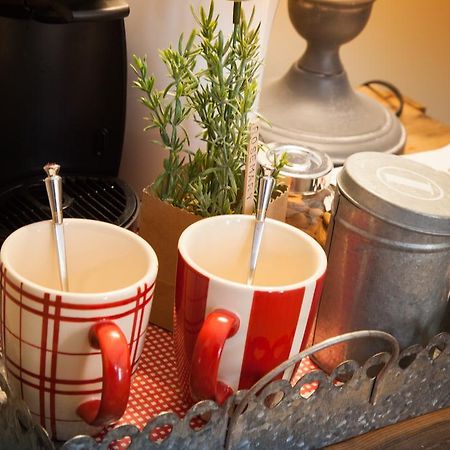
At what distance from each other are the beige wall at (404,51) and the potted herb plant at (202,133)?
2.26 feet

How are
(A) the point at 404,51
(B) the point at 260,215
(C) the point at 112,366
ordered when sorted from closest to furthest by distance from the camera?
1. (C) the point at 112,366
2. (B) the point at 260,215
3. (A) the point at 404,51

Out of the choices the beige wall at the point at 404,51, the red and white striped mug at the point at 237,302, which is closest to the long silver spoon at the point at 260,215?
the red and white striped mug at the point at 237,302

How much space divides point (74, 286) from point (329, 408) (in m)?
0.20

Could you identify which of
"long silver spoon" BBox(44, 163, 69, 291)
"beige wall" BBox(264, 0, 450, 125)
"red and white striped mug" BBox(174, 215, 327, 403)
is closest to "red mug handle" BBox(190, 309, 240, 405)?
"red and white striped mug" BBox(174, 215, 327, 403)

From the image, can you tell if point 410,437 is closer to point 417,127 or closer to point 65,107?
point 65,107

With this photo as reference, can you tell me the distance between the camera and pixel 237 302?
20.0 inches

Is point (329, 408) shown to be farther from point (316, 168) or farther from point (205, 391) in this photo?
point (316, 168)

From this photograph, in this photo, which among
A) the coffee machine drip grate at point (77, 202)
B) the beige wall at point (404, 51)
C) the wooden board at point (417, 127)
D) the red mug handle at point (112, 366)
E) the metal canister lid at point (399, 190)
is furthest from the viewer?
the beige wall at point (404, 51)

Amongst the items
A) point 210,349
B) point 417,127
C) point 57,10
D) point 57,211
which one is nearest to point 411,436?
point 210,349

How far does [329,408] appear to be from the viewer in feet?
1.86

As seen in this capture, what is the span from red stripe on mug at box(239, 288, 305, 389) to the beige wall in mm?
814

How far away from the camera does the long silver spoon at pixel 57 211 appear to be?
0.52 metres

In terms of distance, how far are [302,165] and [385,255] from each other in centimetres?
16

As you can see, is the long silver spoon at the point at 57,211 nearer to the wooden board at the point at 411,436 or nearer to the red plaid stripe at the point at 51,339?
the red plaid stripe at the point at 51,339
